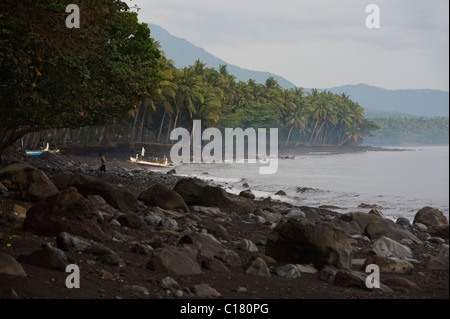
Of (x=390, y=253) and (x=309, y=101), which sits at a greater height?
(x=309, y=101)

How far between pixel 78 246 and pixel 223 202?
8.24m

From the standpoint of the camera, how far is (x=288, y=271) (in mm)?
8180

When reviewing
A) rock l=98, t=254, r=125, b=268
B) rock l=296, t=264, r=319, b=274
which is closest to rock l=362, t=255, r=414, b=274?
rock l=296, t=264, r=319, b=274

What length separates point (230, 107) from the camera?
336ft

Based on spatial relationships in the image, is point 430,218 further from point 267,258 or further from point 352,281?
point 352,281

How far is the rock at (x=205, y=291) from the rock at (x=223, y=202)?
890 centimetres

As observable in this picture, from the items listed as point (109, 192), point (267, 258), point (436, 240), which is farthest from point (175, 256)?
point (436, 240)

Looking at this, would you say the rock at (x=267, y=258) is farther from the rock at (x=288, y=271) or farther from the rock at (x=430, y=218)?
the rock at (x=430, y=218)

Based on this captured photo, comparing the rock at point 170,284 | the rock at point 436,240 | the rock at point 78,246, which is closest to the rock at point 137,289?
the rock at point 170,284

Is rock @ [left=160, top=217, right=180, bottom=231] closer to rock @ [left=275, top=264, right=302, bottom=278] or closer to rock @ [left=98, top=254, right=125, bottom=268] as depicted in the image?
rock @ [left=275, top=264, right=302, bottom=278]

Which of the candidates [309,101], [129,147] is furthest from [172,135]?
[309,101]

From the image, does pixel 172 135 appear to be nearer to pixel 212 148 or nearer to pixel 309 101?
pixel 212 148
